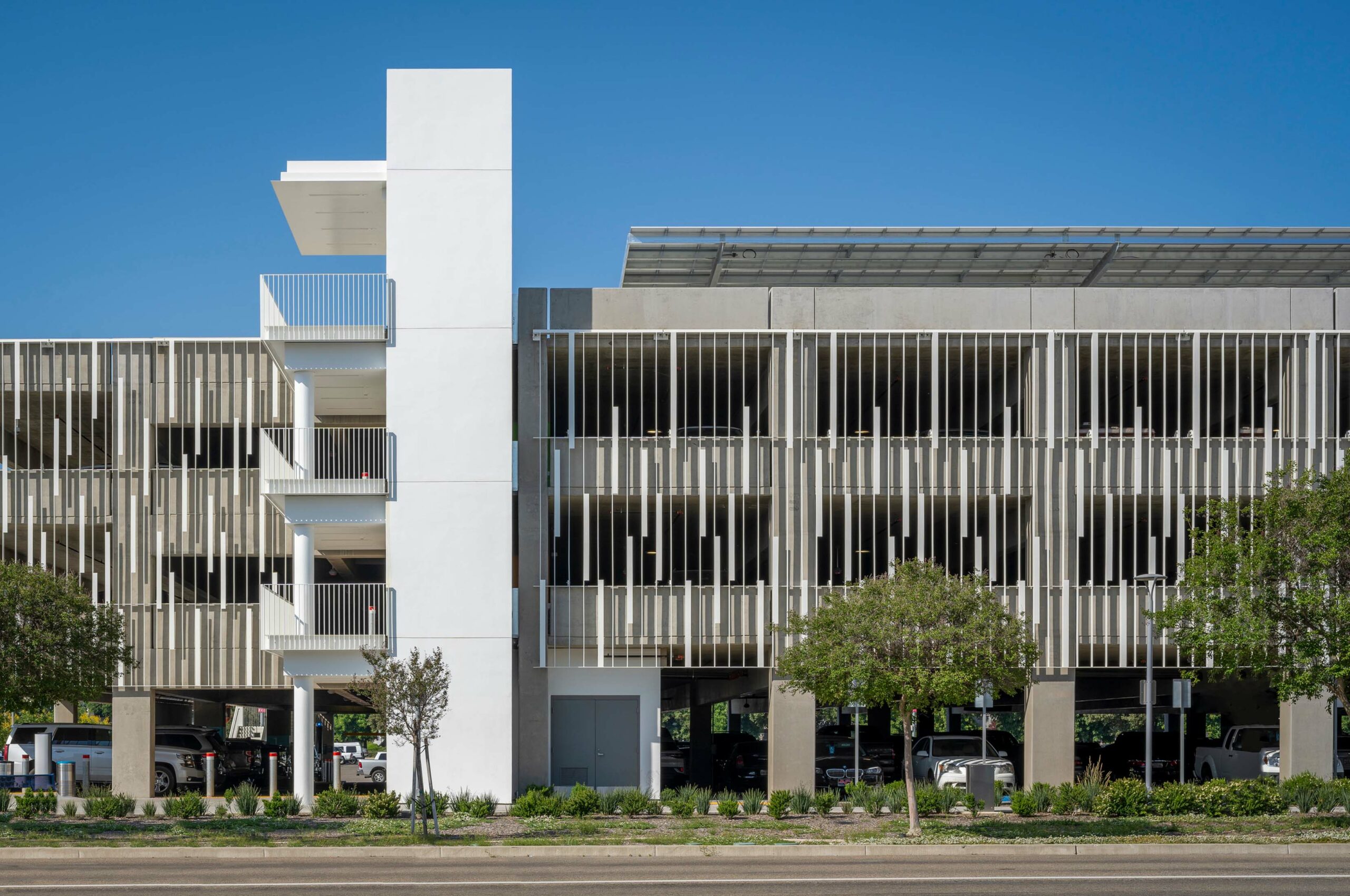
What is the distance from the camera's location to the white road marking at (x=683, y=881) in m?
18.9

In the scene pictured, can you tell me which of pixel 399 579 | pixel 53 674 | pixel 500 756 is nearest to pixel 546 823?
pixel 500 756

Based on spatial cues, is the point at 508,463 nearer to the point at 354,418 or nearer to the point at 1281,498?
the point at 354,418

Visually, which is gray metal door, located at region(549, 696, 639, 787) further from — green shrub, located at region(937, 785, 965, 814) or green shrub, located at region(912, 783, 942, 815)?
Result: green shrub, located at region(937, 785, 965, 814)

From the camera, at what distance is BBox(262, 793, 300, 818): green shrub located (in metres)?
28.8

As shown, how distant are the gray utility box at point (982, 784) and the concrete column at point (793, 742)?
425 cm

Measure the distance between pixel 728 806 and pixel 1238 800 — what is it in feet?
35.5

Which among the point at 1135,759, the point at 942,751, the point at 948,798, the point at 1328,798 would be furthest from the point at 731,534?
the point at 1135,759

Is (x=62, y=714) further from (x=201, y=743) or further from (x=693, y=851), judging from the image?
(x=693, y=851)

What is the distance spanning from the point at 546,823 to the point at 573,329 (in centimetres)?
1227

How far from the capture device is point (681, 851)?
2359 centimetres

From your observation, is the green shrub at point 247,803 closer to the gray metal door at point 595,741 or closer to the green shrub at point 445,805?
the green shrub at point 445,805

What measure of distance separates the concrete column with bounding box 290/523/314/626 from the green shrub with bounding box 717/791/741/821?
10.3 metres

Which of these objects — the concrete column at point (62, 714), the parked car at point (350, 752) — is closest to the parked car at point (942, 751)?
the concrete column at point (62, 714)

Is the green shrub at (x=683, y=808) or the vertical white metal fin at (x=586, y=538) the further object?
the vertical white metal fin at (x=586, y=538)
